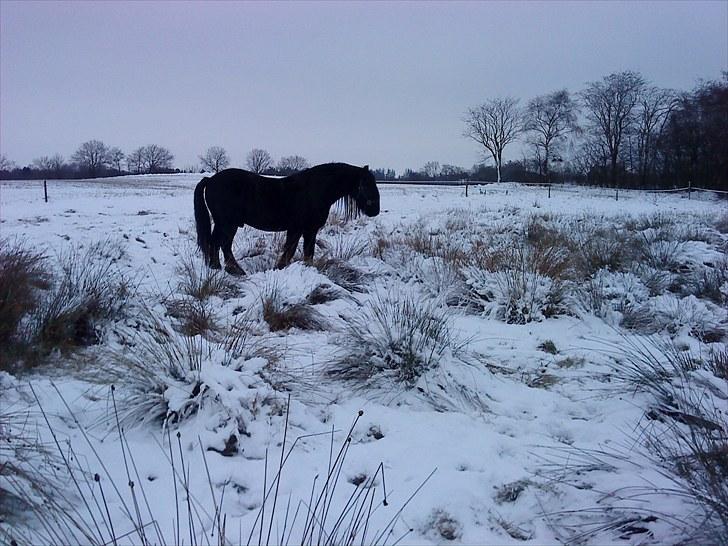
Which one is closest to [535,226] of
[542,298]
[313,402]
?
[542,298]

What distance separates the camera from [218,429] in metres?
2.52

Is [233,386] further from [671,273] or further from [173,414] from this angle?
[671,273]

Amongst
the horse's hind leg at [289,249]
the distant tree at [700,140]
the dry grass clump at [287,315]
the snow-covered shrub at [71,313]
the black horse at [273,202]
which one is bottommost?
the dry grass clump at [287,315]

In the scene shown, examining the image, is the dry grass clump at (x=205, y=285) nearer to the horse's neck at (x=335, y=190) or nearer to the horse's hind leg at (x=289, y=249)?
the horse's hind leg at (x=289, y=249)

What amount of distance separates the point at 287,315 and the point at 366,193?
3.25m

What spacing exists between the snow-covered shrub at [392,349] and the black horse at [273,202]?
126 inches

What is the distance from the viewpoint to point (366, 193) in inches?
285

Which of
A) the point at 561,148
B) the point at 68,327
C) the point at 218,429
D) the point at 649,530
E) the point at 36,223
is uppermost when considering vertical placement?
the point at 561,148

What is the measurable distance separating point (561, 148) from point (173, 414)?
60.4 m

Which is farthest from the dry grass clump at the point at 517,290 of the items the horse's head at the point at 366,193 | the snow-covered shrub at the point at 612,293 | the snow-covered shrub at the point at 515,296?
the horse's head at the point at 366,193

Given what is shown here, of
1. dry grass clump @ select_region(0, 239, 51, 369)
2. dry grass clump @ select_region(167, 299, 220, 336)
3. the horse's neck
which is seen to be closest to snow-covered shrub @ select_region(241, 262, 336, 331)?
dry grass clump @ select_region(167, 299, 220, 336)

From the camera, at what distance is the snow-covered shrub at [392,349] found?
3.36 m

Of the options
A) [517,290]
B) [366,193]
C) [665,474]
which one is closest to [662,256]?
[517,290]

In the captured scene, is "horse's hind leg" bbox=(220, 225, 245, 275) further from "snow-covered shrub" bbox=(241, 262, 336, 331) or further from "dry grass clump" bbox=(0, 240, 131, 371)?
"dry grass clump" bbox=(0, 240, 131, 371)
